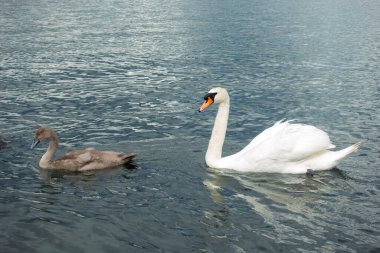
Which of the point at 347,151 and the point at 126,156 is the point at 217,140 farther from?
the point at 347,151

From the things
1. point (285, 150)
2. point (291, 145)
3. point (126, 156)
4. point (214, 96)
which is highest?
point (214, 96)

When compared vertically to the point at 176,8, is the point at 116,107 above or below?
below

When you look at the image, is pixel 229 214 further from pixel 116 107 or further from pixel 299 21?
pixel 299 21

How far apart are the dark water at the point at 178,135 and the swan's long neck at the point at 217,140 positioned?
0.35 meters

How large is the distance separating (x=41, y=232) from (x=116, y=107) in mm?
10161

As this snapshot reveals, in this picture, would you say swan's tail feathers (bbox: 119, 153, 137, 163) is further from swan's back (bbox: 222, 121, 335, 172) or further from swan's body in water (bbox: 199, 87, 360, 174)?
swan's back (bbox: 222, 121, 335, 172)

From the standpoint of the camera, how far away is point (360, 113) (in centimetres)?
1891

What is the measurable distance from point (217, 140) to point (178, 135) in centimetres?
275

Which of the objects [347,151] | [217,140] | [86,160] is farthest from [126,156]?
[347,151]

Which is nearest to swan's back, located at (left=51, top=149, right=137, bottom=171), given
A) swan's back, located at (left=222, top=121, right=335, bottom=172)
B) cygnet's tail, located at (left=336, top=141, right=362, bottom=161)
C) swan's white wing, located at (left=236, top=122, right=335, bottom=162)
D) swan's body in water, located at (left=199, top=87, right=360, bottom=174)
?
swan's body in water, located at (left=199, top=87, right=360, bottom=174)

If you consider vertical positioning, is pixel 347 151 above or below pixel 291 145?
below

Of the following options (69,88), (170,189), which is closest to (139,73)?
(69,88)

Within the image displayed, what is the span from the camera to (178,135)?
53.0 ft

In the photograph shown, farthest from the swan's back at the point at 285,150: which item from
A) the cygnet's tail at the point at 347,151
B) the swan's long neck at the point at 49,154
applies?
the swan's long neck at the point at 49,154
